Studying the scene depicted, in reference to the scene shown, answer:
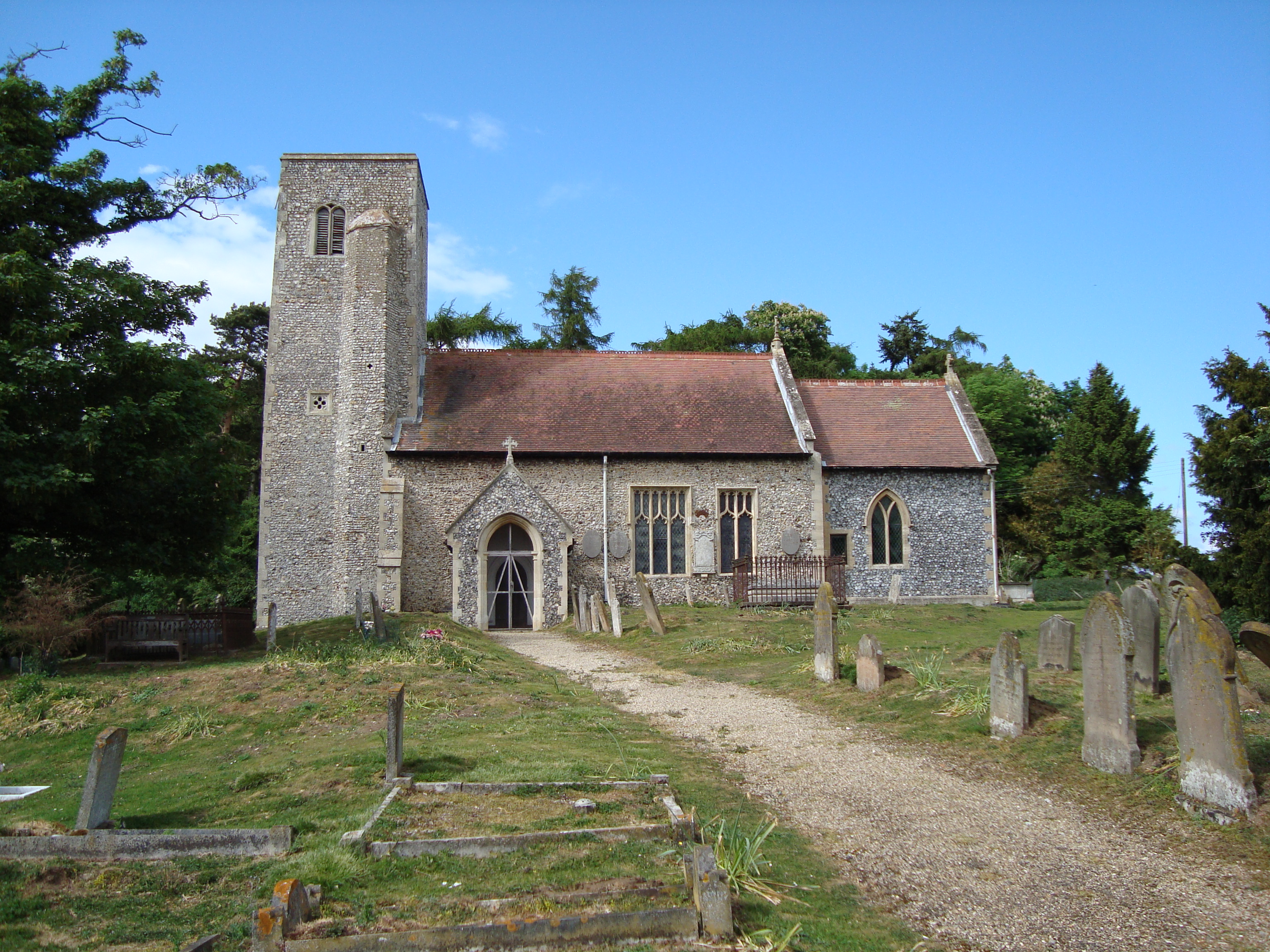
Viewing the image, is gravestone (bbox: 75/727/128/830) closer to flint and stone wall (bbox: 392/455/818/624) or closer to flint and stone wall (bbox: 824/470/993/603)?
flint and stone wall (bbox: 392/455/818/624)

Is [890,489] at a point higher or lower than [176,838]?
higher

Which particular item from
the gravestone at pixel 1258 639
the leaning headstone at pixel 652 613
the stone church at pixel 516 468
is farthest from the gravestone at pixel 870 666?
the stone church at pixel 516 468

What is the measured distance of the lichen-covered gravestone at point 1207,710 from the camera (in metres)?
6.31

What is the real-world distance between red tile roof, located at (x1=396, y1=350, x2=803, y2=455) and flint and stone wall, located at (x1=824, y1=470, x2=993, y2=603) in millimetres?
2628

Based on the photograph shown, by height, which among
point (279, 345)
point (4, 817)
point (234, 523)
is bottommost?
point (4, 817)

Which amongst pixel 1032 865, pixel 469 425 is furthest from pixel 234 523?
pixel 1032 865

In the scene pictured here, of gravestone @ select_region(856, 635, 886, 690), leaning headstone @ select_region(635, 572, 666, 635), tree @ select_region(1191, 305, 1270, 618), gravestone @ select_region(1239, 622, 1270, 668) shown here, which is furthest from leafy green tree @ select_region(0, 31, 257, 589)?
tree @ select_region(1191, 305, 1270, 618)

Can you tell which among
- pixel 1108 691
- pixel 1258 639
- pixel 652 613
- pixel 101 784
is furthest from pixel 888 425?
pixel 101 784

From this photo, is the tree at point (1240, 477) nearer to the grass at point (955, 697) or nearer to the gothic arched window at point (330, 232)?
the grass at point (955, 697)

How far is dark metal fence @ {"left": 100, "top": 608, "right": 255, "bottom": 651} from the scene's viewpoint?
16.5 m

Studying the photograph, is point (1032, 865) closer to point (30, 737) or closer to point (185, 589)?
point (30, 737)

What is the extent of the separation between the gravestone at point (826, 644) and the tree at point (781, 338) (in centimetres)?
3484

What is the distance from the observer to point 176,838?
6.05 metres

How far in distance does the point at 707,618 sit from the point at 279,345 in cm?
1378
